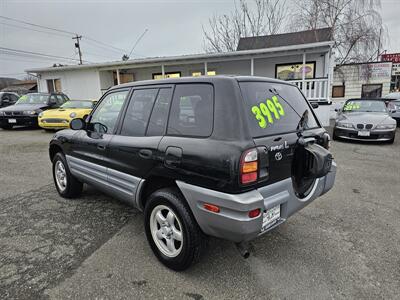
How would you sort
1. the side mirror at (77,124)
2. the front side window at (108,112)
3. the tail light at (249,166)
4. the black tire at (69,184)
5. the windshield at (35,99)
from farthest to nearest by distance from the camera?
1. the windshield at (35,99)
2. the black tire at (69,184)
3. the side mirror at (77,124)
4. the front side window at (108,112)
5. the tail light at (249,166)

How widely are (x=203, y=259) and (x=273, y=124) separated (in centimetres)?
146

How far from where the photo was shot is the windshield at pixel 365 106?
353 inches

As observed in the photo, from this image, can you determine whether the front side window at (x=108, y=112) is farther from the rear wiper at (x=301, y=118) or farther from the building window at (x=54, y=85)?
the building window at (x=54, y=85)

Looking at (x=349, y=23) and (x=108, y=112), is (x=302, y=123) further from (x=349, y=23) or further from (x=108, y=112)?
(x=349, y=23)

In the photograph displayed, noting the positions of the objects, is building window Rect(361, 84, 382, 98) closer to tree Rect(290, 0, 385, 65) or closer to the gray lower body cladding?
tree Rect(290, 0, 385, 65)

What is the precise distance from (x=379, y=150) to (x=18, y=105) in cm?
1392

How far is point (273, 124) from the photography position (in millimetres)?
2346

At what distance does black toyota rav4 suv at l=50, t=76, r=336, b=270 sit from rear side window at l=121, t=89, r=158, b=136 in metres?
0.01

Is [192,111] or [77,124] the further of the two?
[77,124]

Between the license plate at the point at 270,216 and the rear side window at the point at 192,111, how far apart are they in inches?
30.7

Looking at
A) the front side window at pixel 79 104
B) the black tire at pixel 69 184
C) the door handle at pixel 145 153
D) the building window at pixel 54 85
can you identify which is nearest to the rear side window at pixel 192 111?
the door handle at pixel 145 153

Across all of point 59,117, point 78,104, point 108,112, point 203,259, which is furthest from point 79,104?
point 203,259

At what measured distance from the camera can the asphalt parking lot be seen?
2193 mm

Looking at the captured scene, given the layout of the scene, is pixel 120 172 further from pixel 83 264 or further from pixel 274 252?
pixel 274 252
